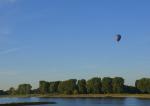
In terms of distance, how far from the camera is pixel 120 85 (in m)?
177

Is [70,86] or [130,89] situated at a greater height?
[70,86]

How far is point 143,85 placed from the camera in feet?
561

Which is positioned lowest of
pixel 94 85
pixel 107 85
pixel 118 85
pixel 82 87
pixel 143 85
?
pixel 143 85

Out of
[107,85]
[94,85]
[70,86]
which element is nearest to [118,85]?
[107,85]

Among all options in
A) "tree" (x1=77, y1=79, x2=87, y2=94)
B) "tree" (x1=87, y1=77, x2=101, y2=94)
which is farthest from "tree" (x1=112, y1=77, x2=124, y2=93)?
"tree" (x1=77, y1=79, x2=87, y2=94)

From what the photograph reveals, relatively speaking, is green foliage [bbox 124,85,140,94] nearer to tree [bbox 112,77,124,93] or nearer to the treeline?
the treeline

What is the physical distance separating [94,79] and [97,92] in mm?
5540

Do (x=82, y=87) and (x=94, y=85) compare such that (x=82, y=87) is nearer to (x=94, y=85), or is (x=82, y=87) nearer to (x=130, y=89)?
(x=94, y=85)

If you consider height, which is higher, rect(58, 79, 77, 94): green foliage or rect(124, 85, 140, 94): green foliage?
rect(58, 79, 77, 94): green foliage

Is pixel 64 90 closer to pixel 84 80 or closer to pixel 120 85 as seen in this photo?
pixel 84 80

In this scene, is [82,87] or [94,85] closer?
[94,85]

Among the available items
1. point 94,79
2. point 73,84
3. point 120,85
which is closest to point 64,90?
point 73,84

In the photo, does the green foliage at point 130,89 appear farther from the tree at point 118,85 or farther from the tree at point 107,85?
the tree at point 107,85

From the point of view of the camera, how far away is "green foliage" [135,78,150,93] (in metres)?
169
